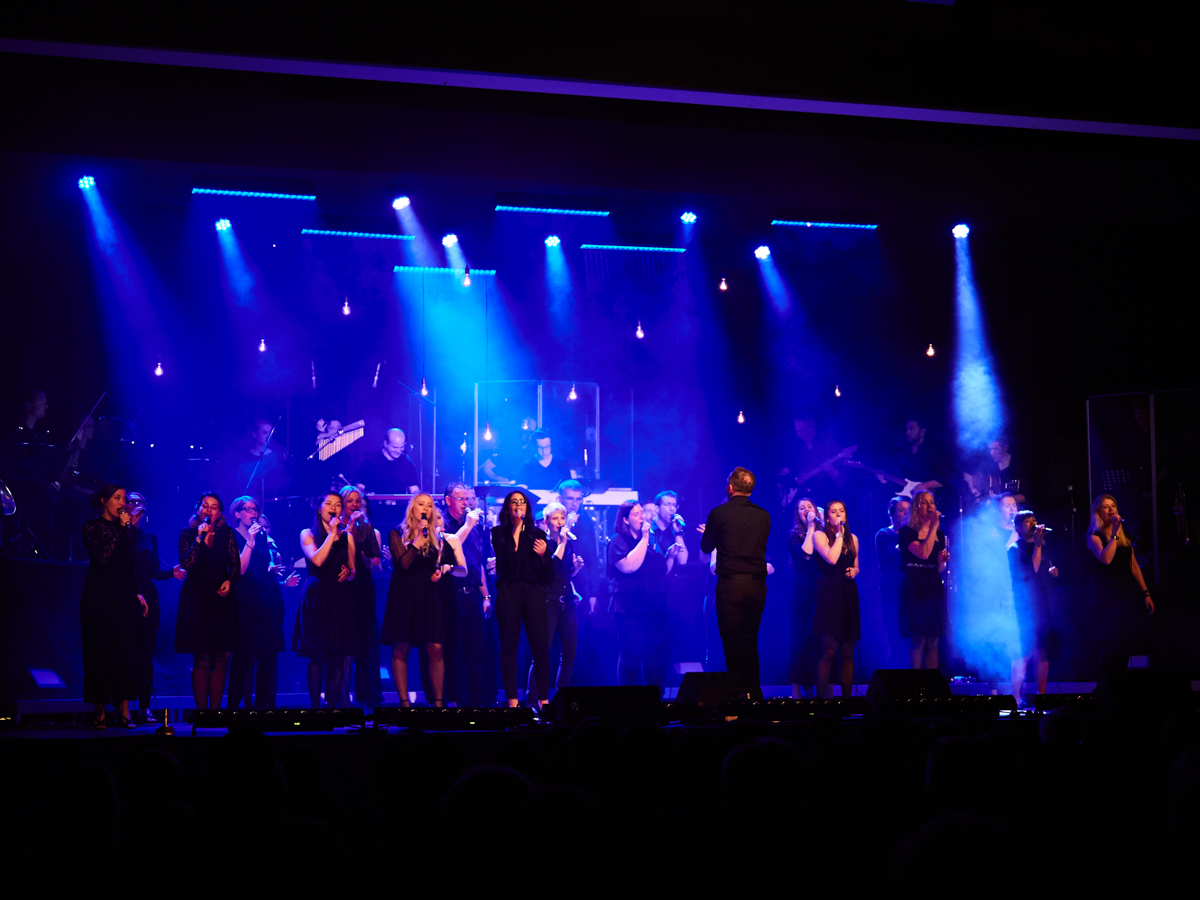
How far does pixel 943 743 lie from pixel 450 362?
10555mm

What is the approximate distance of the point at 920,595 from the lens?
931 cm

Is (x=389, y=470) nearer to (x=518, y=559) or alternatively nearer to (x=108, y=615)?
(x=518, y=559)

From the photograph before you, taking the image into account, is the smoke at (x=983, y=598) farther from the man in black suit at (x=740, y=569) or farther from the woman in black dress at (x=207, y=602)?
the woman in black dress at (x=207, y=602)

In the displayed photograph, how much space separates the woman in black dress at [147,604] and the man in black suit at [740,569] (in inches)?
171

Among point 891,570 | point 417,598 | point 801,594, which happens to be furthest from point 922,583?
point 417,598

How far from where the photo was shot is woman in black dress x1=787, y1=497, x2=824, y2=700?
959 cm

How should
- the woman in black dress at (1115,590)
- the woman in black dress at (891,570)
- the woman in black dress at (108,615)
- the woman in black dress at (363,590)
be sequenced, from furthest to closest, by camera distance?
1. the woman in black dress at (891,570)
2. the woman in black dress at (1115,590)
3. the woman in black dress at (363,590)
4. the woman in black dress at (108,615)

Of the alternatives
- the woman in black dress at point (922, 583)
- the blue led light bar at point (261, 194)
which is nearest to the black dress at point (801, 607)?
the woman in black dress at point (922, 583)

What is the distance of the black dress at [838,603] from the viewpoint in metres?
8.89

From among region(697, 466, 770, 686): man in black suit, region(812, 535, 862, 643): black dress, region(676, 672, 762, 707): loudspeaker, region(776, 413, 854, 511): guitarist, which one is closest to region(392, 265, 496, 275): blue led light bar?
region(776, 413, 854, 511): guitarist

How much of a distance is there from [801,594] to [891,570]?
1740 mm

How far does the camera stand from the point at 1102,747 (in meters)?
3.79

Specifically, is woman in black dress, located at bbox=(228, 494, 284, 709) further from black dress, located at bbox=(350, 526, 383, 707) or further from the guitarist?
the guitarist

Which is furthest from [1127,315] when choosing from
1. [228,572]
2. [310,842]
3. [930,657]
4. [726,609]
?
[310,842]
